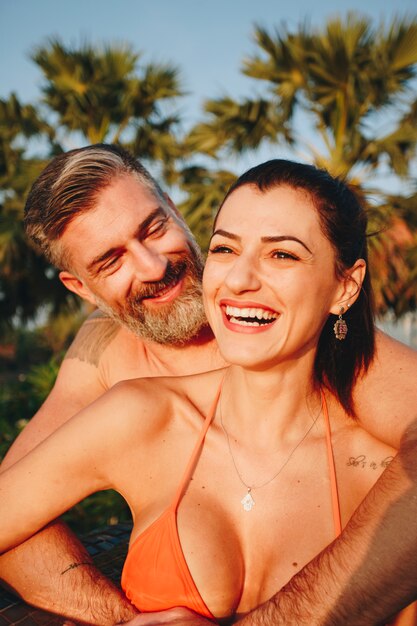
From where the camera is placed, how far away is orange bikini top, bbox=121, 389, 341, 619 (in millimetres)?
1755

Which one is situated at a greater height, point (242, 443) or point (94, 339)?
point (94, 339)

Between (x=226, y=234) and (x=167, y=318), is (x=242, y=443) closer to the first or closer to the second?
(x=226, y=234)

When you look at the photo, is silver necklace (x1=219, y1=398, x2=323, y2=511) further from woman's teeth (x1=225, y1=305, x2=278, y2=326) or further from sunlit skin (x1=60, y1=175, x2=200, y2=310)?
sunlit skin (x1=60, y1=175, x2=200, y2=310)

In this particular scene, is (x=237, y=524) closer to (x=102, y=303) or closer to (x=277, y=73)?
(x=102, y=303)

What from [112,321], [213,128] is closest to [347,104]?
[213,128]

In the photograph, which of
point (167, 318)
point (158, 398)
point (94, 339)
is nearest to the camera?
point (158, 398)

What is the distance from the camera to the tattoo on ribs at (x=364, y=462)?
2082mm

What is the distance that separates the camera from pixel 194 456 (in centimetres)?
205

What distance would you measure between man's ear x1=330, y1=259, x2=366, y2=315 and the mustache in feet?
3.66

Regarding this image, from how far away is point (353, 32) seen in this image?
8.07m

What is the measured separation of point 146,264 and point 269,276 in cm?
112

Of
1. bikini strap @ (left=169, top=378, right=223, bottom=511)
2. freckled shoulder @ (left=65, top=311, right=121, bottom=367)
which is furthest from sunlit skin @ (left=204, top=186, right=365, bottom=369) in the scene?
freckled shoulder @ (left=65, top=311, right=121, bottom=367)

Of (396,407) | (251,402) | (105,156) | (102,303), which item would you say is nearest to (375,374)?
(396,407)

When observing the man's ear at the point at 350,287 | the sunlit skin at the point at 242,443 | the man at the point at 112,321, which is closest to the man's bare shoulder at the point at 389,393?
the man at the point at 112,321
